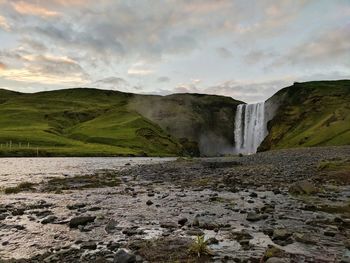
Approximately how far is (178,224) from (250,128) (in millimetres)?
163761

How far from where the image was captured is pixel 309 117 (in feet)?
522

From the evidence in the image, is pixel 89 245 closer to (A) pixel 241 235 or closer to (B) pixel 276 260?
(A) pixel 241 235

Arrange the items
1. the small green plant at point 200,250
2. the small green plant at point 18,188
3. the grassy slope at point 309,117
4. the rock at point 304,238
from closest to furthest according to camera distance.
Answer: the small green plant at point 200,250 < the rock at point 304,238 < the small green plant at point 18,188 < the grassy slope at point 309,117

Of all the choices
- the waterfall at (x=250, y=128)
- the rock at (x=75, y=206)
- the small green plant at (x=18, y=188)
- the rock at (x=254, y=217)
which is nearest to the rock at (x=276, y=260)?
the rock at (x=254, y=217)

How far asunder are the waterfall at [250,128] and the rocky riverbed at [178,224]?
139 meters

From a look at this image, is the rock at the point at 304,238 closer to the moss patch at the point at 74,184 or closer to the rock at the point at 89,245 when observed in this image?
the rock at the point at 89,245

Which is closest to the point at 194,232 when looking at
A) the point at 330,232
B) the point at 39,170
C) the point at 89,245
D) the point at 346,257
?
the point at 89,245

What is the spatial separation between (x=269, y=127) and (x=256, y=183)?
13698 centimetres

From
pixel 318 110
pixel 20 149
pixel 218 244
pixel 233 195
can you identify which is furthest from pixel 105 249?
pixel 318 110

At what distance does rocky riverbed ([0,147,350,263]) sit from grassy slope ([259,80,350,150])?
87.2 metres

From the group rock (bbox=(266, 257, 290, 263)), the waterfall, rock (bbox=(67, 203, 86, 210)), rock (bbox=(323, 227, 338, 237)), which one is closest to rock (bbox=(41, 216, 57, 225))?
rock (bbox=(67, 203, 86, 210))

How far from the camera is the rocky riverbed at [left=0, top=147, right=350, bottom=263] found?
1551cm

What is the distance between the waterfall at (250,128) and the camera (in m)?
174

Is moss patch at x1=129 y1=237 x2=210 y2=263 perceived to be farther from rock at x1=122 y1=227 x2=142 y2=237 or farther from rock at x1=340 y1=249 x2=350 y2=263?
rock at x1=340 y1=249 x2=350 y2=263
